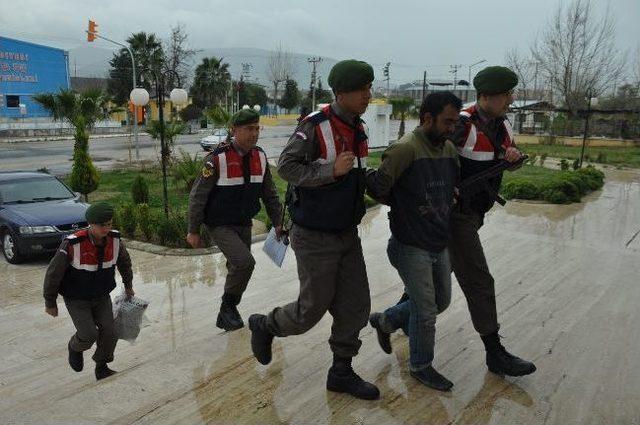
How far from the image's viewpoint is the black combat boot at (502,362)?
10.8 ft

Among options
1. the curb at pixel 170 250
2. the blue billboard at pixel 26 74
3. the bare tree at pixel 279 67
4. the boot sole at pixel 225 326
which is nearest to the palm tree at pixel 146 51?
the blue billboard at pixel 26 74

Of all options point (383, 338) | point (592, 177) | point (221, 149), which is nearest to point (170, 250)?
point (221, 149)

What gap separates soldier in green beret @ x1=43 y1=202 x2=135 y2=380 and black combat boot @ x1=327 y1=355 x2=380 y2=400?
170 cm

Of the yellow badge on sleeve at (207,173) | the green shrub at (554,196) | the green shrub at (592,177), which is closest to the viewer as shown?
the yellow badge on sleeve at (207,173)

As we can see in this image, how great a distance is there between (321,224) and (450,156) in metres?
0.82

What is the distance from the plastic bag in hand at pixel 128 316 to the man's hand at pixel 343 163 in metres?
2.12

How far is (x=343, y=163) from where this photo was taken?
2.74 meters

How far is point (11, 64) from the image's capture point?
43.0 meters

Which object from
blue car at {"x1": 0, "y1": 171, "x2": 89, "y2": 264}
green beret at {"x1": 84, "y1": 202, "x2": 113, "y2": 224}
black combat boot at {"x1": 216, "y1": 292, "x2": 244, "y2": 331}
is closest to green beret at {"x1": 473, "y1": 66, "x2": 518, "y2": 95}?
black combat boot at {"x1": 216, "y1": 292, "x2": 244, "y2": 331}

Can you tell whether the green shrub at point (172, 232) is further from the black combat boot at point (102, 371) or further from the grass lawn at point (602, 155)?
the grass lawn at point (602, 155)

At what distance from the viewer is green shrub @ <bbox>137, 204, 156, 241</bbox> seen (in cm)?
814

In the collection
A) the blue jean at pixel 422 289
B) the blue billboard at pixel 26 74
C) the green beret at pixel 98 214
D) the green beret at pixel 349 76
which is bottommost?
the blue jean at pixel 422 289

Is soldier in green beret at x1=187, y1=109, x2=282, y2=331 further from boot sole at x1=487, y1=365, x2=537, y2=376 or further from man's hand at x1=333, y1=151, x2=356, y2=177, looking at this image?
boot sole at x1=487, y1=365, x2=537, y2=376

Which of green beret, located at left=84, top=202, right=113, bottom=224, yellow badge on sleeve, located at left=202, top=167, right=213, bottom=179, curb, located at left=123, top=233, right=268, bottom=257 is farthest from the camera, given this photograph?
curb, located at left=123, top=233, right=268, bottom=257
